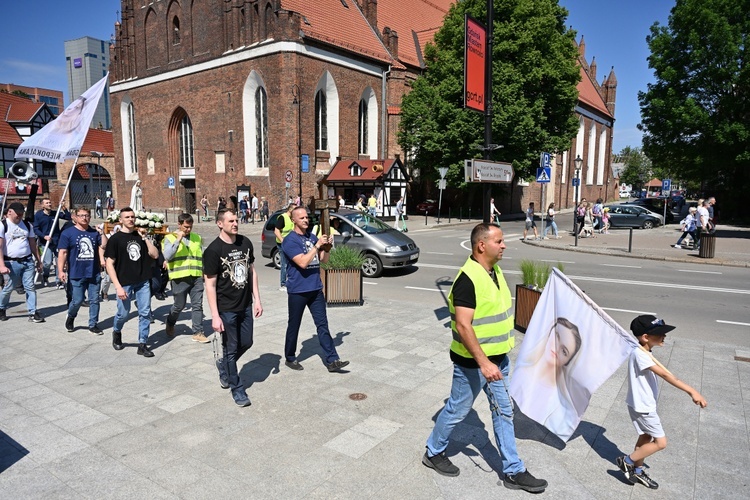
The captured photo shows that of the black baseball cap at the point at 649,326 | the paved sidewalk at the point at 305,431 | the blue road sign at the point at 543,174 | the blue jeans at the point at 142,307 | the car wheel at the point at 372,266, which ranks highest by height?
the blue road sign at the point at 543,174

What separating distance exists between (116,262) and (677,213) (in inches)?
1506

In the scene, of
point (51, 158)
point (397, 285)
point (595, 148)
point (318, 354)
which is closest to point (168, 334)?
point (318, 354)

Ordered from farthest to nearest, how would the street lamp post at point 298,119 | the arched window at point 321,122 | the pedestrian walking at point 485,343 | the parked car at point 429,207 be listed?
the parked car at point 429,207 → the arched window at point 321,122 → the street lamp post at point 298,119 → the pedestrian walking at point 485,343

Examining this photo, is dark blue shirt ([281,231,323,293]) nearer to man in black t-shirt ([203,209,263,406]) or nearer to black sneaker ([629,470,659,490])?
man in black t-shirt ([203,209,263,406])

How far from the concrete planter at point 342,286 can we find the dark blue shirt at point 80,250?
3644 mm

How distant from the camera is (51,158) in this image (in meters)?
9.59

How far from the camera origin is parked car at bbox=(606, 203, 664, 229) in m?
28.1

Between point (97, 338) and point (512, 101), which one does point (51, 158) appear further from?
point (512, 101)

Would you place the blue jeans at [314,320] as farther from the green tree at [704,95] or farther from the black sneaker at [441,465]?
the green tree at [704,95]

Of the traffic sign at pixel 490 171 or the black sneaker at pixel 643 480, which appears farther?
the traffic sign at pixel 490 171

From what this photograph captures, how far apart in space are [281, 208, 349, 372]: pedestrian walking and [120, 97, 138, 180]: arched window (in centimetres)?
4297

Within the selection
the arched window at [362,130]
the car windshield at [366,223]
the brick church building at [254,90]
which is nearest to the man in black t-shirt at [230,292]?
the car windshield at [366,223]

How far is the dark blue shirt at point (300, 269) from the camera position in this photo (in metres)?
5.79

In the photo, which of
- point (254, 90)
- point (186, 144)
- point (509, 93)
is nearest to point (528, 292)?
point (509, 93)
